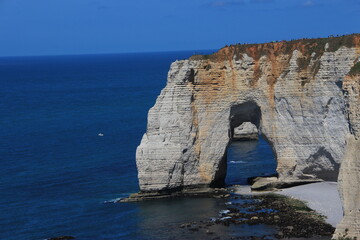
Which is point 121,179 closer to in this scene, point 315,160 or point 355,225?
point 315,160

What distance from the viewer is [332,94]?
51.6 metres

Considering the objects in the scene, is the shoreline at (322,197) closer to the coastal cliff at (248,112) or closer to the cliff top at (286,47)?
the coastal cliff at (248,112)

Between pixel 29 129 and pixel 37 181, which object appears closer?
pixel 37 181

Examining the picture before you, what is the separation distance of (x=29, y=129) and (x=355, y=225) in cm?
5807

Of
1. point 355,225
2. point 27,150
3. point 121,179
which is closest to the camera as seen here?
point 355,225

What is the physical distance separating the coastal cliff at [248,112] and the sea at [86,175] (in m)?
3.39

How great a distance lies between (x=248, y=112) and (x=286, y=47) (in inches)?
229

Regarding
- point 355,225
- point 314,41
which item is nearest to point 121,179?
point 314,41

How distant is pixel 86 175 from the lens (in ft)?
206

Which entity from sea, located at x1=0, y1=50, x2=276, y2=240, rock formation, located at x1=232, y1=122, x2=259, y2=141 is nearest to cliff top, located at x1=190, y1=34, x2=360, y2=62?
sea, located at x1=0, y1=50, x2=276, y2=240

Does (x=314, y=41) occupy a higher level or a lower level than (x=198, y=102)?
higher

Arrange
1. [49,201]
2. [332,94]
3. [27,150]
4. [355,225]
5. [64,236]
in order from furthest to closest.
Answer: [27,150]
[49,201]
[332,94]
[64,236]
[355,225]

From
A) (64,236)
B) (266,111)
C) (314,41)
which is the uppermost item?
(314,41)

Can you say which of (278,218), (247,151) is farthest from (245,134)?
(278,218)
